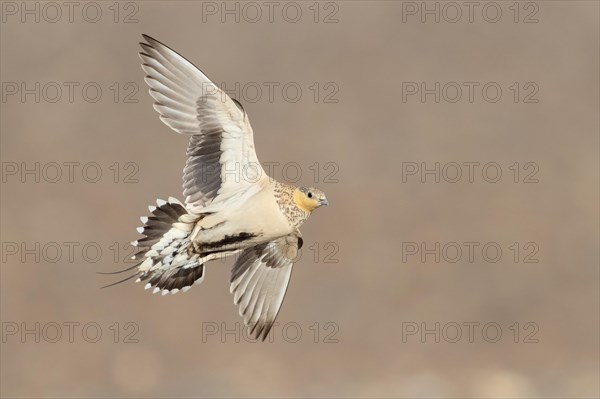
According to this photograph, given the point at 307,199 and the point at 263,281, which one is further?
the point at 263,281

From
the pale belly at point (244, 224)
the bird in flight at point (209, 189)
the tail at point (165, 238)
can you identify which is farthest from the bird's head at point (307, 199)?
the tail at point (165, 238)

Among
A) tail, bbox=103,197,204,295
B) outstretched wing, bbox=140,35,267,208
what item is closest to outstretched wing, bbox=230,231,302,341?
tail, bbox=103,197,204,295

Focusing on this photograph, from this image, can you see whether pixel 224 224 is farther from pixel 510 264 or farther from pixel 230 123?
pixel 510 264

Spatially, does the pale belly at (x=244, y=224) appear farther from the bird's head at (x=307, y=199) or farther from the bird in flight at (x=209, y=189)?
the bird's head at (x=307, y=199)

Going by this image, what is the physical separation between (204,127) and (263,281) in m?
1.05

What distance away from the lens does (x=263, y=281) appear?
6.47 m

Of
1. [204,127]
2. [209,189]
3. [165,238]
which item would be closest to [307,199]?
[209,189]

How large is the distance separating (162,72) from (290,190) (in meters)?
0.85

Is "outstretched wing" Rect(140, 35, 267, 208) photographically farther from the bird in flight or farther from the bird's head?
the bird's head

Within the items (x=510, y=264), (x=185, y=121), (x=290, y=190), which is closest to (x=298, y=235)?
(x=290, y=190)

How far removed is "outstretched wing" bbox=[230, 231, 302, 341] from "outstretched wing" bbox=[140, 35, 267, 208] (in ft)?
2.25

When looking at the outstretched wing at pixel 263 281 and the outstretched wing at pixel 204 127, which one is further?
the outstretched wing at pixel 263 281

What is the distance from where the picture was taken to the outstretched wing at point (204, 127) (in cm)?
579

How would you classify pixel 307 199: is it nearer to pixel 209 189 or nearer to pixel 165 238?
pixel 209 189
